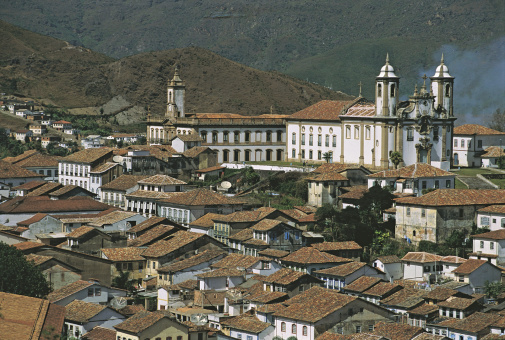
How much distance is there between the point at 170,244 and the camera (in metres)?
76.8

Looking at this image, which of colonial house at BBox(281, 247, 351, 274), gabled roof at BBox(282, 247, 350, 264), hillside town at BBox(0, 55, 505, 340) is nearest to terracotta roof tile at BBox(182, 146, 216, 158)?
hillside town at BBox(0, 55, 505, 340)

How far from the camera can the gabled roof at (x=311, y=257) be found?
235 ft

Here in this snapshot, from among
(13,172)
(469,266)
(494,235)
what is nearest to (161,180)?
(13,172)

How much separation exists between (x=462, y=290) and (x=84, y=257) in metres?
24.1

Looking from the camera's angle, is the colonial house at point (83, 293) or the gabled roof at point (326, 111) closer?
the colonial house at point (83, 293)

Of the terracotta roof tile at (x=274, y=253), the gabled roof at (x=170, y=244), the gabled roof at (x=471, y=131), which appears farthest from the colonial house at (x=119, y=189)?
the gabled roof at (x=471, y=131)

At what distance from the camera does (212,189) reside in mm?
97125

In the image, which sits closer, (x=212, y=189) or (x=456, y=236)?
(x=456, y=236)

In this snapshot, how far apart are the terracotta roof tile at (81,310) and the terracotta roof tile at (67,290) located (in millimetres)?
1213

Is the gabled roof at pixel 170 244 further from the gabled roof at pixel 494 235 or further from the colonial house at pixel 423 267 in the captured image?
the gabled roof at pixel 494 235

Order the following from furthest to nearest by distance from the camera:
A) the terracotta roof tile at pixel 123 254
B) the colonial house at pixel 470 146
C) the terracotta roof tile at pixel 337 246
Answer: the colonial house at pixel 470 146 → the terracotta roof tile at pixel 123 254 → the terracotta roof tile at pixel 337 246

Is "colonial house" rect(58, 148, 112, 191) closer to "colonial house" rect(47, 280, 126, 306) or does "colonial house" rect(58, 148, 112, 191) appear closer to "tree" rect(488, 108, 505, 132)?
"colonial house" rect(47, 280, 126, 306)

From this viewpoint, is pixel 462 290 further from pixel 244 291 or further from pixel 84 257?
pixel 84 257

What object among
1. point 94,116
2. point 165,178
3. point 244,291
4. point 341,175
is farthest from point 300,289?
point 94,116
